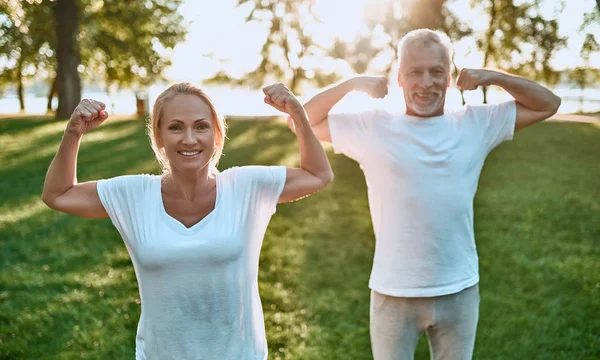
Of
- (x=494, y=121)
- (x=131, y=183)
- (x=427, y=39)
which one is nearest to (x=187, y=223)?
(x=131, y=183)

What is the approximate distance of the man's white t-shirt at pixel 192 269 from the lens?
88.2 inches

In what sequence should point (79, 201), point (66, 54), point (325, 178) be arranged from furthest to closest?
point (66, 54), point (325, 178), point (79, 201)

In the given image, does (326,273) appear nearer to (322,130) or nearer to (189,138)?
(322,130)

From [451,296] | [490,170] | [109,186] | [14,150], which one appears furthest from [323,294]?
[14,150]

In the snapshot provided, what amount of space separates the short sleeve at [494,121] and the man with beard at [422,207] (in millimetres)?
44

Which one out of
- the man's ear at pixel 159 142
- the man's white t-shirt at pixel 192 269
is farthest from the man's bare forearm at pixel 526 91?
the man's ear at pixel 159 142

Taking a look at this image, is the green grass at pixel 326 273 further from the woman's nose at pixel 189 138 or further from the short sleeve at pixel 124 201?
the woman's nose at pixel 189 138

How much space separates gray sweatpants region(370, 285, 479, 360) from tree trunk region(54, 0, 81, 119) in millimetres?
18785

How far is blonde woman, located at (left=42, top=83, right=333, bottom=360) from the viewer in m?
2.25

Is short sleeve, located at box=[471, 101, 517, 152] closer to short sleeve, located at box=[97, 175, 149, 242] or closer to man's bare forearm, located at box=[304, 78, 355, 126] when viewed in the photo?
man's bare forearm, located at box=[304, 78, 355, 126]

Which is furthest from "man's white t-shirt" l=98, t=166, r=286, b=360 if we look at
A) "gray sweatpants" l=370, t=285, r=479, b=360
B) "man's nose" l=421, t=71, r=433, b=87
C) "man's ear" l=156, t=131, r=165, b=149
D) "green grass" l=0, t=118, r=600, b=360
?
"green grass" l=0, t=118, r=600, b=360

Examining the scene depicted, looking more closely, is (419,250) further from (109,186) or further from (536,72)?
(536,72)

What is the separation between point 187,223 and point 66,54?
19.7 metres

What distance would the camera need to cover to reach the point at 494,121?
2992 millimetres
